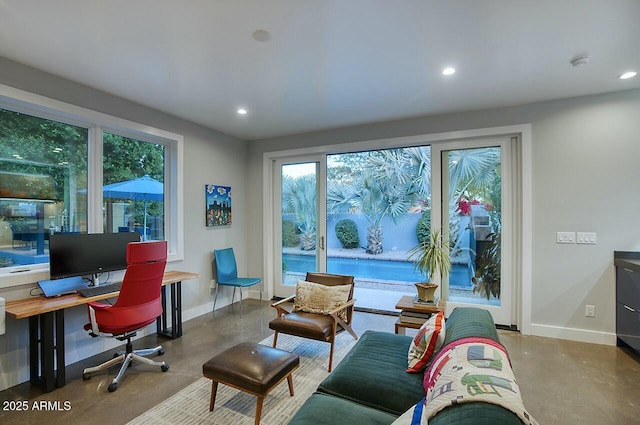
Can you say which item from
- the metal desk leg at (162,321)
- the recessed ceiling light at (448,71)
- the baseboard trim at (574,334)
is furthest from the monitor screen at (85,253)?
the baseboard trim at (574,334)

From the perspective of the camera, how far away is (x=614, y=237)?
326cm

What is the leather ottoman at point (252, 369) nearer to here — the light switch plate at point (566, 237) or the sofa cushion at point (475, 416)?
the sofa cushion at point (475, 416)

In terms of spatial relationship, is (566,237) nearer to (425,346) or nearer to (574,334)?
(574,334)

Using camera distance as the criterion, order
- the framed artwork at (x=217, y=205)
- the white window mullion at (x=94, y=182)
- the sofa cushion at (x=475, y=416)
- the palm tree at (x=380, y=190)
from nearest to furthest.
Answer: the sofa cushion at (x=475, y=416) → the white window mullion at (x=94, y=182) → the framed artwork at (x=217, y=205) → the palm tree at (x=380, y=190)

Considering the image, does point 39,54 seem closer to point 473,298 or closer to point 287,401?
point 287,401

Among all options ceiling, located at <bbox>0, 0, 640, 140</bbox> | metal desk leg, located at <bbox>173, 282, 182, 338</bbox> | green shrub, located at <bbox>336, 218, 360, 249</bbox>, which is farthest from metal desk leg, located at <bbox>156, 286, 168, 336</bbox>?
green shrub, located at <bbox>336, 218, 360, 249</bbox>

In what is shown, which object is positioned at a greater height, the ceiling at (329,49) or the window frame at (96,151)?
the ceiling at (329,49)

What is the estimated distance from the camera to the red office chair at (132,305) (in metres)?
2.55

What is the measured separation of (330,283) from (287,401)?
131cm

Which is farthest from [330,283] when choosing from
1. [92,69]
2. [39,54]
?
[39,54]

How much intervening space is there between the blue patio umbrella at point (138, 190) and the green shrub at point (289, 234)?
195 centimetres

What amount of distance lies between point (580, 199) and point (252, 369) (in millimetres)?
3820

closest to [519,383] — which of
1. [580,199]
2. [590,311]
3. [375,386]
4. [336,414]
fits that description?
[590,311]

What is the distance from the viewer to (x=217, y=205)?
4676mm
